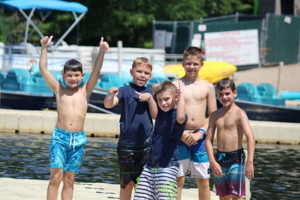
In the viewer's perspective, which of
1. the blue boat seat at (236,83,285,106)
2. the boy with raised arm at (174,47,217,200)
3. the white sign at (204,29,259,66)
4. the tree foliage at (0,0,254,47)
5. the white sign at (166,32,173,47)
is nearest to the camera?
the boy with raised arm at (174,47,217,200)

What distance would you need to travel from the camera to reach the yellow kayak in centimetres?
2692

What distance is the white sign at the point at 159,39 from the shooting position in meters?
34.0

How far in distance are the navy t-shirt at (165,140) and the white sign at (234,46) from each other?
2507 centimetres

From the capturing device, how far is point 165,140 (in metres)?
7.34

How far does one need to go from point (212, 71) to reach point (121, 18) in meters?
10.9

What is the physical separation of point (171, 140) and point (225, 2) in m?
34.2

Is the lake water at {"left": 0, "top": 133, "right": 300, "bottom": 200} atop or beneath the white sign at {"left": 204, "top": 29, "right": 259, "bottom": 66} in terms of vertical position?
beneath

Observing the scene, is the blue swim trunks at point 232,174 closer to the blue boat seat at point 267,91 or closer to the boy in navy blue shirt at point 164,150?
the boy in navy blue shirt at point 164,150

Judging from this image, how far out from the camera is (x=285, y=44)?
120ft

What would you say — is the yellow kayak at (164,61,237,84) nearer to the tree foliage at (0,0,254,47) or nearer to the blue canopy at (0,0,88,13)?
the blue canopy at (0,0,88,13)

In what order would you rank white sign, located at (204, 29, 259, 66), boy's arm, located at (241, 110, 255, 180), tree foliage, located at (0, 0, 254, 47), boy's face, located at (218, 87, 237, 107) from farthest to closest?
1. tree foliage, located at (0, 0, 254, 47)
2. white sign, located at (204, 29, 259, 66)
3. boy's face, located at (218, 87, 237, 107)
4. boy's arm, located at (241, 110, 255, 180)

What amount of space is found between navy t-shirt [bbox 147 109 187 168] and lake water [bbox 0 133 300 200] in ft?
14.7

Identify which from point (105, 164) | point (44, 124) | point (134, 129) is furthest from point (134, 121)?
point (44, 124)

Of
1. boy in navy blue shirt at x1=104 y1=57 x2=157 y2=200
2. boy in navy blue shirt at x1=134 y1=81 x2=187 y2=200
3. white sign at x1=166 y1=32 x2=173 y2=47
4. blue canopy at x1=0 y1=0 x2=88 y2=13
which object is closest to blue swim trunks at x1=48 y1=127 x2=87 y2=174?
boy in navy blue shirt at x1=104 y1=57 x2=157 y2=200
